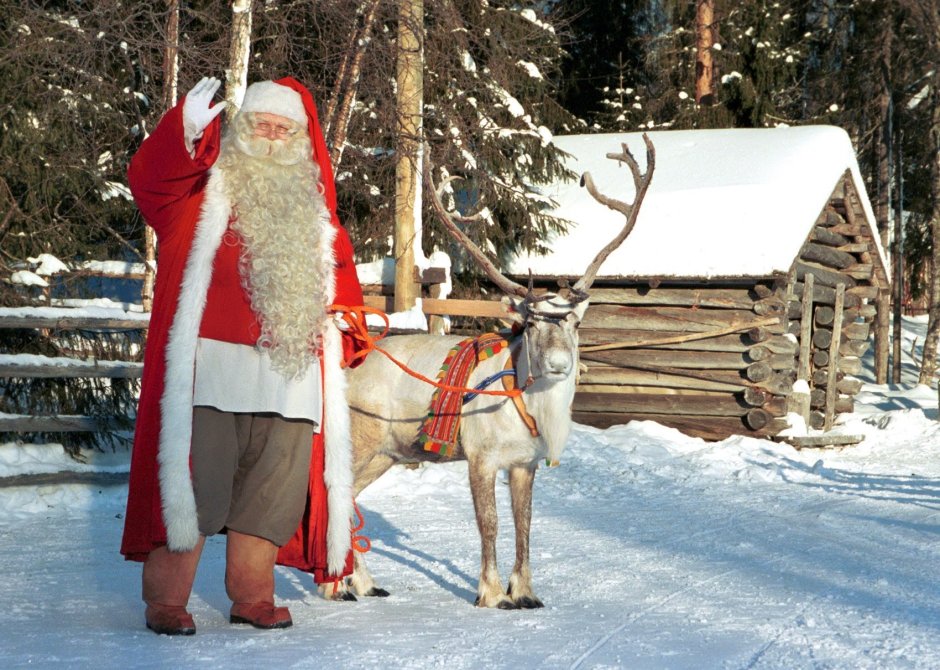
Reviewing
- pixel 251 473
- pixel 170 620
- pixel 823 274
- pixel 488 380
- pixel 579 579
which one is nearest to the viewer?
pixel 170 620

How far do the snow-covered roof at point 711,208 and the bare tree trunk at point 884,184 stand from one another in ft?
34.6

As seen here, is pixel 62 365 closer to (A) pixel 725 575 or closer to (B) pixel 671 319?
(A) pixel 725 575

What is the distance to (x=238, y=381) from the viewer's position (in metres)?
5.10

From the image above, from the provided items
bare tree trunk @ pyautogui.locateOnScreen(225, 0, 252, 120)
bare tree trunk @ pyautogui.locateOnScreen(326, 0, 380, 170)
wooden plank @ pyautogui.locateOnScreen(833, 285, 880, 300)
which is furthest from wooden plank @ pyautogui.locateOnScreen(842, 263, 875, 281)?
bare tree trunk @ pyautogui.locateOnScreen(225, 0, 252, 120)

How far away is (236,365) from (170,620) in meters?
1.13

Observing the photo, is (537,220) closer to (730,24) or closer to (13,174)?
(13,174)

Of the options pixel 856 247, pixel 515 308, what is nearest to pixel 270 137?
pixel 515 308

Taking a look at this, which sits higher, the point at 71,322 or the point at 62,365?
the point at 71,322

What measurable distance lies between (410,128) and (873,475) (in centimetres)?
648

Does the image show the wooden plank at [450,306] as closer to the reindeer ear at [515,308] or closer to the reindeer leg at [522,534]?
the reindeer ear at [515,308]

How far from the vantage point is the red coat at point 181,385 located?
16.4 ft

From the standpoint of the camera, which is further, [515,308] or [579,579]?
[579,579]

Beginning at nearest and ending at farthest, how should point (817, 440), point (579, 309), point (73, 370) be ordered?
point (579, 309) → point (73, 370) → point (817, 440)

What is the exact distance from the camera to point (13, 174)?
13.0m
